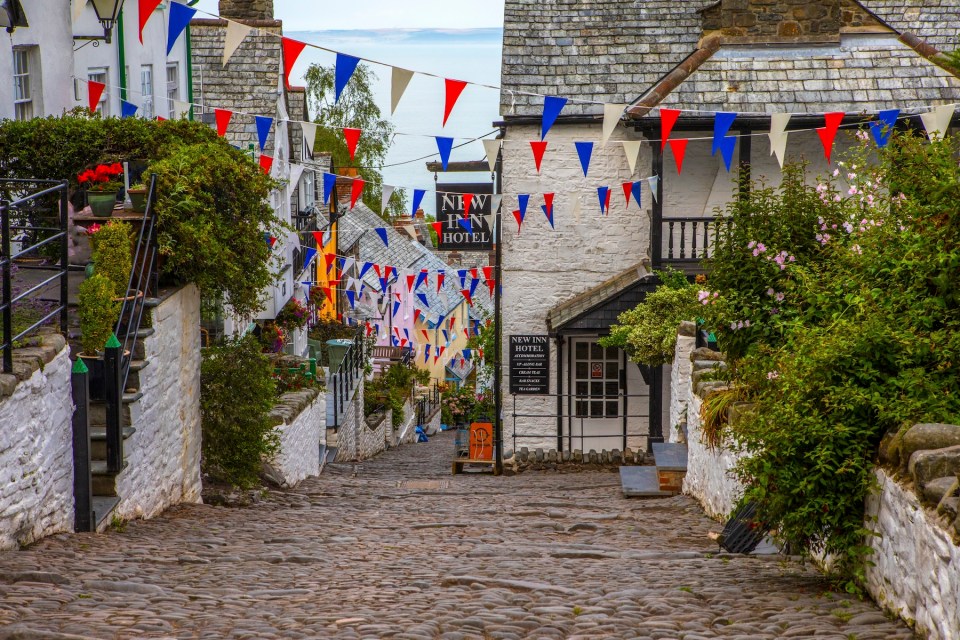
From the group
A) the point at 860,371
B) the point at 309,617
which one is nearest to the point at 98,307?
the point at 309,617

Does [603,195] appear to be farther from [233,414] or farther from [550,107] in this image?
[233,414]

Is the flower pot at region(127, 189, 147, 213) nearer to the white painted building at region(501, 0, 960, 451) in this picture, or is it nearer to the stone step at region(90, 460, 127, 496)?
the stone step at region(90, 460, 127, 496)

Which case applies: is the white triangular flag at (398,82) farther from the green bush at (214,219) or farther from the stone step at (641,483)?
the stone step at (641,483)

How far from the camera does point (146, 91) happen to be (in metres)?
16.1

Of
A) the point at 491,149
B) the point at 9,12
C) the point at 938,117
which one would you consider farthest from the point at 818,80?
the point at 9,12

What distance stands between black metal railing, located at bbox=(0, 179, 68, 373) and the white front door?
956cm

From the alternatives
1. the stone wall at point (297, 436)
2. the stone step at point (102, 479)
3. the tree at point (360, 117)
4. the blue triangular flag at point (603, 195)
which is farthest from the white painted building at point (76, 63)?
the tree at point (360, 117)

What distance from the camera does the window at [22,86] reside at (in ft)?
38.0

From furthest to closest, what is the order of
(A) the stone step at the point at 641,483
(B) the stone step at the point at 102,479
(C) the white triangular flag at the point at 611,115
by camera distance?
(A) the stone step at the point at 641,483 < (C) the white triangular flag at the point at 611,115 < (B) the stone step at the point at 102,479

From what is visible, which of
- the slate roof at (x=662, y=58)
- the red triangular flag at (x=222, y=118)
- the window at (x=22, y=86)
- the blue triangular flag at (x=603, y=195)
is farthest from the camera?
the slate roof at (x=662, y=58)

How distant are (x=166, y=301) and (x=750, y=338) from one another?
471 centimetres

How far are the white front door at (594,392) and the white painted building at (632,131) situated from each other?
2 centimetres

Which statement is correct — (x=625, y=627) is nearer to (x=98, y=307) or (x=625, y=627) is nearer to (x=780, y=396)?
→ (x=780, y=396)

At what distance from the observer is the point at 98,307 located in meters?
7.59
